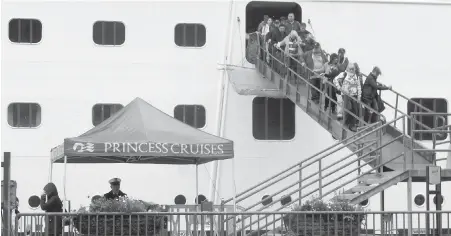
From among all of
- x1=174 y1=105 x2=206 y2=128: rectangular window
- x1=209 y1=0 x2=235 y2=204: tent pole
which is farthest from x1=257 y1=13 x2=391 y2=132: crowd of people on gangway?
x1=174 y1=105 x2=206 y2=128: rectangular window

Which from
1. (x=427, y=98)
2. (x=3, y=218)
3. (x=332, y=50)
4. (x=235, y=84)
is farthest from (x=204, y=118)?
(x=3, y=218)

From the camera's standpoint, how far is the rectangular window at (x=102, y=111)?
22.0 meters

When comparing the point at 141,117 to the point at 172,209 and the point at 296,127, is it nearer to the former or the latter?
the point at 172,209

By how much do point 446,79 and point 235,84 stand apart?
4.59 m

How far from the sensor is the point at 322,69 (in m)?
21.8

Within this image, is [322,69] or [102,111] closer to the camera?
[322,69]

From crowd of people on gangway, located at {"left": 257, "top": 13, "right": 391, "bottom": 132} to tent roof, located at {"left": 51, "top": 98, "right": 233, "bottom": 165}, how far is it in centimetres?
362

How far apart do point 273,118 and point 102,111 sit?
348 centimetres

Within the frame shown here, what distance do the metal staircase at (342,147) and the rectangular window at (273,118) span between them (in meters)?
0.36

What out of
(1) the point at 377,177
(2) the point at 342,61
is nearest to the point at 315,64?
(2) the point at 342,61

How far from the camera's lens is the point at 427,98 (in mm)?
23344

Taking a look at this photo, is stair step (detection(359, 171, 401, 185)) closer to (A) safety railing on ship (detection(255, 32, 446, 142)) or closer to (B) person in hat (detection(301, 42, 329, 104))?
(A) safety railing on ship (detection(255, 32, 446, 142))

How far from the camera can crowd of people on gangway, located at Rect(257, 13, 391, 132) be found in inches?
804

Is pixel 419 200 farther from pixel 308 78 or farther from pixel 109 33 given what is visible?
pixel 109 33
